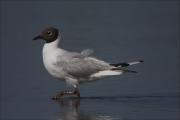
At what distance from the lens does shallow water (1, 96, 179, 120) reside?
11.7 m

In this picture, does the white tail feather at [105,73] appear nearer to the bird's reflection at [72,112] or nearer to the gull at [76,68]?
the gull at [76,68]

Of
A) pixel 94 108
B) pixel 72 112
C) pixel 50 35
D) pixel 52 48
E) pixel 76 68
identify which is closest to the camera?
pixel 72 112

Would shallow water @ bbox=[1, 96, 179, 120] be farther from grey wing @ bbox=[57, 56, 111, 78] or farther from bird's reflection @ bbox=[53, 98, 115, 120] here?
grey wing @ bbox=[57, 56, 111, 78]

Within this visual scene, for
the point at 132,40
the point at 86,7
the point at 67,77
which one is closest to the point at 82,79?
the point at 67,77

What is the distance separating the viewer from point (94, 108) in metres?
12.4

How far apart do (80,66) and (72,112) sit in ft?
6.42

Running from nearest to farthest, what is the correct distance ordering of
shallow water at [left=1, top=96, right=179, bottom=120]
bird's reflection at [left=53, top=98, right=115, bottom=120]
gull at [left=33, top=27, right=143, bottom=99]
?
bird's reflection at [left=53, top=98, right=115, bottom=120], shallow water at [left=1, top=96, right=179, bottom=120], gull at [left=33, top=27, right=143, bottom=99]

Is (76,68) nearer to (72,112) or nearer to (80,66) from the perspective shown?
(80,66)

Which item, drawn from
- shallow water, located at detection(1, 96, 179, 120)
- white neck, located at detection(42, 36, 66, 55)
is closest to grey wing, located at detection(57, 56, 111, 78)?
white neck, located at detection(42, 36, 66, 55)

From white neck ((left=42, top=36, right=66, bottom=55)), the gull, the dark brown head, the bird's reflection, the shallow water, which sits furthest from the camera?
the dark brown head

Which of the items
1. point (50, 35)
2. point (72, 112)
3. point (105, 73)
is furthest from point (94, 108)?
point (50, 35)

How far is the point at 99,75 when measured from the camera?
14.0m

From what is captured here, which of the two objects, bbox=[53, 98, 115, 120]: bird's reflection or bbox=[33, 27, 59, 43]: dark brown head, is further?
bbox=[33, 27, 59, 43]: dark brown head

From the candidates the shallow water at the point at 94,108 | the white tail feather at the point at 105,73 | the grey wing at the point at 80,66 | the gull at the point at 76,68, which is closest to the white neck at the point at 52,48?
the gull at the point at 76,68
